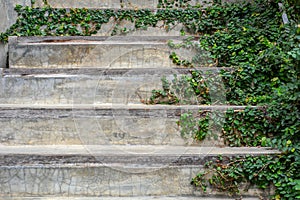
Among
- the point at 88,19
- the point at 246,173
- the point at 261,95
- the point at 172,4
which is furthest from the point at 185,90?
the point at 172,4

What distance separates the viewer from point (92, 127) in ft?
10.5

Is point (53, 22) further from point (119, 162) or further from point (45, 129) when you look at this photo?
point (119, 162)

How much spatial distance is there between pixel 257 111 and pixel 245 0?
1945 mm

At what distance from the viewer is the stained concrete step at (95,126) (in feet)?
10.5

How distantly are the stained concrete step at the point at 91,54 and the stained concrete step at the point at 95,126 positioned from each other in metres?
0.80

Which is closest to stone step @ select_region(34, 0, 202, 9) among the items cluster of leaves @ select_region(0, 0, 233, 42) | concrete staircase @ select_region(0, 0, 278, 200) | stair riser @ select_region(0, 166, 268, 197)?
cluster of leaves @ select_region(0, 0, 233, 42)

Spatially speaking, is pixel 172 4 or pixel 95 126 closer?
pixel 95 126

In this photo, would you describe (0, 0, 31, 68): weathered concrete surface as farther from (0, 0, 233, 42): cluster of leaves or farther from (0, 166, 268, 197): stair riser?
(0, 166, 268, 197): stair riser

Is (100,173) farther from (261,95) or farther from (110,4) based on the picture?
(110,4)

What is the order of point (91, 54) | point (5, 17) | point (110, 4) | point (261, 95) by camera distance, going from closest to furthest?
point (261, 95) < point (91, 54) < point (5, 17) < point (110, 4)

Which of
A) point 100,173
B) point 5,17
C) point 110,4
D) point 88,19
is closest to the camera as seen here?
point 100,173

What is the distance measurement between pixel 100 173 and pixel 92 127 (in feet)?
1.49

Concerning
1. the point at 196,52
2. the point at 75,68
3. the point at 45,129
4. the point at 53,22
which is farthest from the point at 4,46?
the point at 196,52

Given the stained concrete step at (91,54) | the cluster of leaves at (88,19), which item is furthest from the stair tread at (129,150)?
the cluster of leaves at (88,19)
